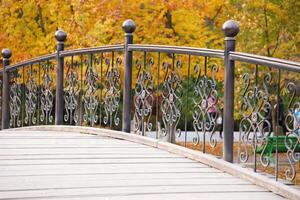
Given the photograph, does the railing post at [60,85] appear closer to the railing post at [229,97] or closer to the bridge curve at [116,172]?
the bridge curve at [116,172]

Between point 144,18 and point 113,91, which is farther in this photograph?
point 144,18

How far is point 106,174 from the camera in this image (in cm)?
568

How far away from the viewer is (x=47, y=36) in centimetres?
1644

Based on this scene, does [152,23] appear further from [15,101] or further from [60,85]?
[60,85]

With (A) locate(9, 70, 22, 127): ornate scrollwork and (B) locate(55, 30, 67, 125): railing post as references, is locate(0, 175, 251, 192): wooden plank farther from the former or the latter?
(A) locate(9, 70, 22, 127): ornate scrollwork

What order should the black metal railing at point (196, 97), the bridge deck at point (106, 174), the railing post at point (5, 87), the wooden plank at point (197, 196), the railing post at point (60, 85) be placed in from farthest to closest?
the railing post at point (5, 87) < the railing post at point (60, 85) < the black metal railing at point (196, 97) < the bridge deck at point (106, 174) < the wooden plank at point (197, 196)

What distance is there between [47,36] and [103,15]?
2224mm

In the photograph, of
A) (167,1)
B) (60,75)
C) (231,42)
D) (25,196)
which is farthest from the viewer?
(167,1)

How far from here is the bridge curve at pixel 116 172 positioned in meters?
4.95

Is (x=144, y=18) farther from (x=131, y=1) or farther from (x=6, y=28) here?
(x=6, y=28)

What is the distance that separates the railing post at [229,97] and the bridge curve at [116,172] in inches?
6.3

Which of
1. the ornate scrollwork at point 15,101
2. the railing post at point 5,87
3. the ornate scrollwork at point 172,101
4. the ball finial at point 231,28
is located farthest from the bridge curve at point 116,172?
the railing post at point 5,87

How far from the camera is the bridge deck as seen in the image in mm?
4922

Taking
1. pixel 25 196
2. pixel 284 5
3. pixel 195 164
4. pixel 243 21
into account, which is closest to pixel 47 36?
pixel 243 21
